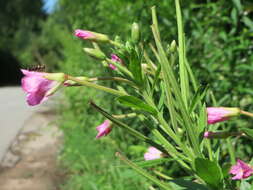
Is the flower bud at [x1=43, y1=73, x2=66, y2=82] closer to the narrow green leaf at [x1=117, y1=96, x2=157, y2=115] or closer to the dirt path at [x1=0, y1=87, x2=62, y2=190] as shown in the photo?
the narrow green leaf at [x1=117, y1=96, x2=157, y2=115]

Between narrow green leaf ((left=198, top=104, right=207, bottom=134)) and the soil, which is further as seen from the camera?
the soil

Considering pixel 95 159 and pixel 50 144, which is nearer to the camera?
pixel 95 159

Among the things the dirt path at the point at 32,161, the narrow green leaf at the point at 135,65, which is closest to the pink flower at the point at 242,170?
the narrow green leaf at the point at 135,65

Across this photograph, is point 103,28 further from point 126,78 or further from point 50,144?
point 126,78

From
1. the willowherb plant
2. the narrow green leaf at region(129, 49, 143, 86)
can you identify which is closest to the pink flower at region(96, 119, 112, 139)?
the willowherb plant

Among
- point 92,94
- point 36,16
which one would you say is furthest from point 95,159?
point 36,16

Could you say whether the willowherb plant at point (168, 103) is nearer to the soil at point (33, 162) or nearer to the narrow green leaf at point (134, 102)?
the narrow green leaf at point (134, 102)

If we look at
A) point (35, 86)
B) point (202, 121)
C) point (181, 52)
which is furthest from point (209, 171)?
point (35, 86)
